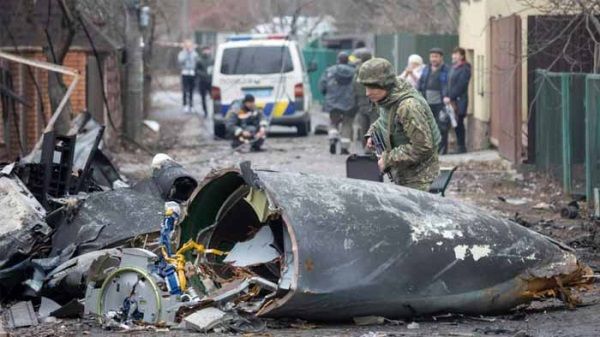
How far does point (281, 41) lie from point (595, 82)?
14.6m

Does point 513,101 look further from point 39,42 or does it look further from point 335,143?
point 39,42

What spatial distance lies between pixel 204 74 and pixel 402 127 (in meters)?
28.4

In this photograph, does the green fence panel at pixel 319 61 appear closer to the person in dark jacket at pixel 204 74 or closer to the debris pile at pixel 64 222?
the person in dark jacket at pixel 204 74

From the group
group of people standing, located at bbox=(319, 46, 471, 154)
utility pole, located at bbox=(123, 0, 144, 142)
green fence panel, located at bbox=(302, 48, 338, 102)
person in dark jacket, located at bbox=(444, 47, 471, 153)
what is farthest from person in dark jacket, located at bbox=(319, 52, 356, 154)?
green fence panel, located at bbox=(302, 48, 338, 102)

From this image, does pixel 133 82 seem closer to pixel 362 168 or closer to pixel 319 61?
pixel 362 168

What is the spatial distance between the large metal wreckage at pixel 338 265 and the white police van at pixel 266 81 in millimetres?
19005

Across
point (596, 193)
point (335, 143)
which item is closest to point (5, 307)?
point (596, 193)

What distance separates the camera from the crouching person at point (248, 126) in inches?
952

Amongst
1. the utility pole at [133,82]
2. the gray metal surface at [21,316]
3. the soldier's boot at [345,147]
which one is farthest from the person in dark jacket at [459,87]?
the gray metal surface at [21,316]

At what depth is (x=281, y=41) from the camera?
28.5 meters

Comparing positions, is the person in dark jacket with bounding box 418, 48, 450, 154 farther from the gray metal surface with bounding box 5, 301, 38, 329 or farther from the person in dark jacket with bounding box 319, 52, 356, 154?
the gray metal surface with bounding box 5, 301, 38, 329

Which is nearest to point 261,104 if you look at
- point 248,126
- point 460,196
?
point 248,126

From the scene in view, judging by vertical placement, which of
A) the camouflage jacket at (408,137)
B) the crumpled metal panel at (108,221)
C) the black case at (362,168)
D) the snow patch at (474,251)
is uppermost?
the camouflage jacket at (408,137)

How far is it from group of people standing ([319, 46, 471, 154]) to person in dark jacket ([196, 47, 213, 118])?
12.8 meters
